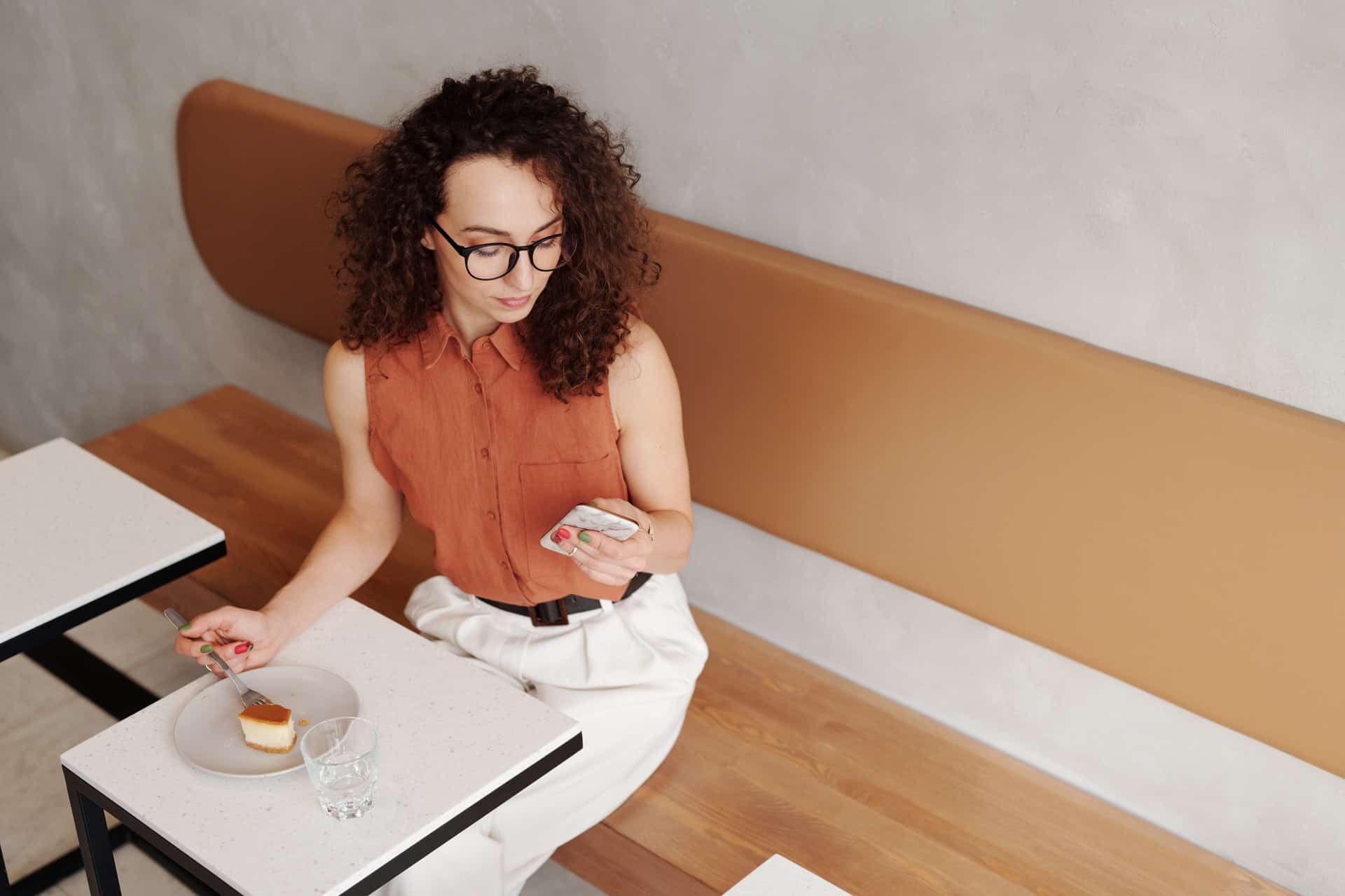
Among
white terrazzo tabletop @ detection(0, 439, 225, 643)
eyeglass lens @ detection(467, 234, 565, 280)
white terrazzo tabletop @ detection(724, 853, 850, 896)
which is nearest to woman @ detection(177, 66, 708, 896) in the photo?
eyeglass lens @ detection(467, 234, 565, 280)

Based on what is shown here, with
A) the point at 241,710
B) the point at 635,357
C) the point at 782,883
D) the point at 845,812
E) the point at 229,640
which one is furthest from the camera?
the point at 845,812

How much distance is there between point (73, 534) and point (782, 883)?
1.18 meters

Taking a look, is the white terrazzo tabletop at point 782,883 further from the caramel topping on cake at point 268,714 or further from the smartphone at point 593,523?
the caramel topping on cake at point 268,714

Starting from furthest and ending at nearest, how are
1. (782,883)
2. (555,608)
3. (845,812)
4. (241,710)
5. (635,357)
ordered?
(845,812)
(555,608)
(635,357)
(241,710)
(782,883)

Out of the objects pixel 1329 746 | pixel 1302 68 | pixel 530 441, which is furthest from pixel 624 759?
pixel 1302 68

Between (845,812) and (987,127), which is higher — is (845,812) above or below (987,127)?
below

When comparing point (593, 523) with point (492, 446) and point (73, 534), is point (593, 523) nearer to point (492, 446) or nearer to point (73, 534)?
point (492, 446)

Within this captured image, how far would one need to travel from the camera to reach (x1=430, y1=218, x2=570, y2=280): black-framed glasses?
1.62 meters

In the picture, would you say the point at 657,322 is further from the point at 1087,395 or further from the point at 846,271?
the point at 1087,395

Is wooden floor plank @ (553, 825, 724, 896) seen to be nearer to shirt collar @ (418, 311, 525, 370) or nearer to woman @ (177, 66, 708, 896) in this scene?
woman @ (177, 66, 708, 896)

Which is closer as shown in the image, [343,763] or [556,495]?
[343,763]

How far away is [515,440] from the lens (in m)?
1.87

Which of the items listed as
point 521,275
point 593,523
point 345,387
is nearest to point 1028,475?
point 593,523

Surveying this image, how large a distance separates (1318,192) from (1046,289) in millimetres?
386
